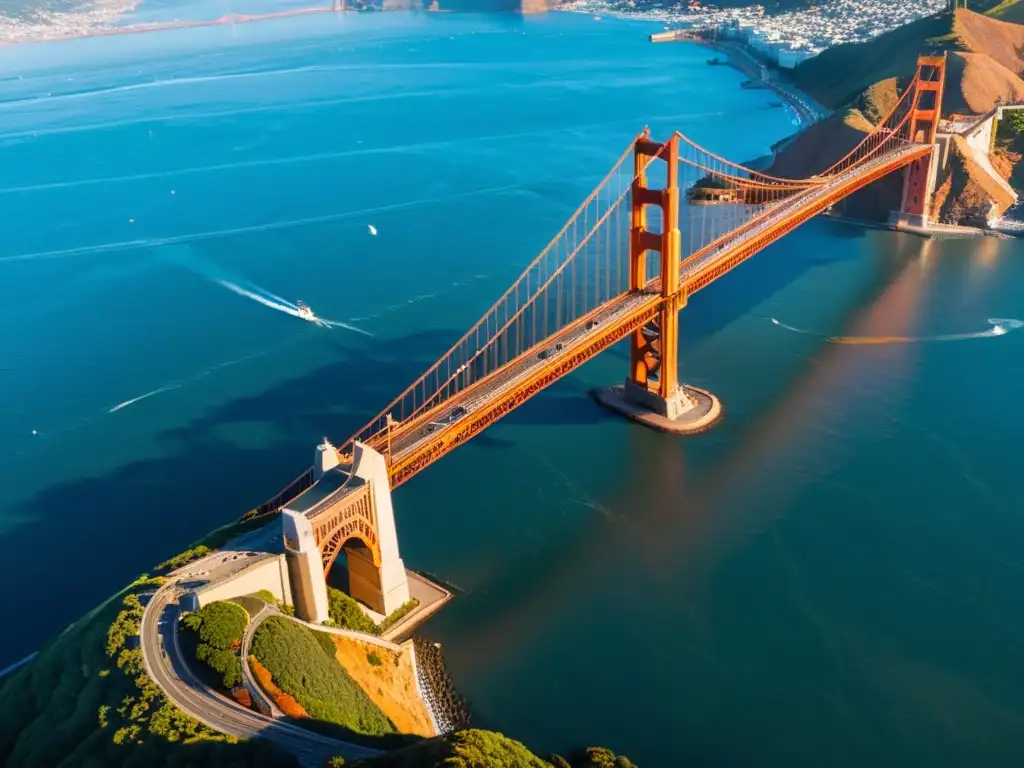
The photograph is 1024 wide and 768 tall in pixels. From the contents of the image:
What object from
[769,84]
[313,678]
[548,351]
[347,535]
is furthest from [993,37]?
[313,678]

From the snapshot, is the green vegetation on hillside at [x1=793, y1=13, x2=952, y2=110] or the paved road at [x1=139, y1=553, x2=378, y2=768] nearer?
the paved road at [x1=139, y1=553, x2=378, y2=768]

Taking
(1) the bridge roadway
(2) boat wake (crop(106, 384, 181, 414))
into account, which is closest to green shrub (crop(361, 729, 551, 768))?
(1) the bridge roadway

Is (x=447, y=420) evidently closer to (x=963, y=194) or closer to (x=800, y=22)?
(x=963, y=194)

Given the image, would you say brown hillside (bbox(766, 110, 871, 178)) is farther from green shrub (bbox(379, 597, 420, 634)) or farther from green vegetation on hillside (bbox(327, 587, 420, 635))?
green vegetation on hillside (bbox(327, 587, 420, 635))

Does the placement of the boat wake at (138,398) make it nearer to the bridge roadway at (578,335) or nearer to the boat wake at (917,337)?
the bridge roadway at (578,335)

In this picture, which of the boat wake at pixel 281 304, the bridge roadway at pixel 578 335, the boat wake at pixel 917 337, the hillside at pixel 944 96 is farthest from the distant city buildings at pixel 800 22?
the boat wake at pixel 281 304

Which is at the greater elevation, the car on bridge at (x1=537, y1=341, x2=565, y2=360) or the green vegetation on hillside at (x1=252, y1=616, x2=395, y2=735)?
the car on bridge at (x1=537, y1=341, x2=565, y2=360)
